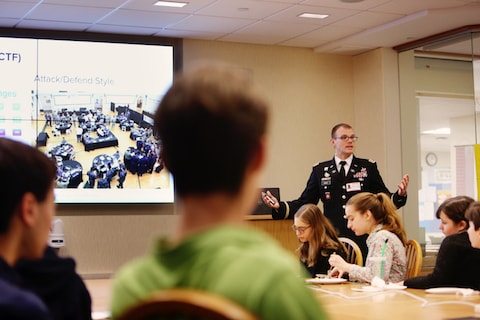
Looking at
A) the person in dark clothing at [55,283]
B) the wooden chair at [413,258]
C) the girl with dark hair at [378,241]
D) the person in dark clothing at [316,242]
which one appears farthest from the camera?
the person in dark clothing at [316,242]

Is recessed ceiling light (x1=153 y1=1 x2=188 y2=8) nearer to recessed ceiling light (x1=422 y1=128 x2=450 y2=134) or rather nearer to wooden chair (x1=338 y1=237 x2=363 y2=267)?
wooden chair (x1=338 y1=237 x2=363 y2=267)

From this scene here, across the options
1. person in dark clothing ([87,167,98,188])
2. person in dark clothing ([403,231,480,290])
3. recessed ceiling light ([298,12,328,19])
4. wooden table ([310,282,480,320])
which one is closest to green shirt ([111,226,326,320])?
wooden table ([310,282,480,320])

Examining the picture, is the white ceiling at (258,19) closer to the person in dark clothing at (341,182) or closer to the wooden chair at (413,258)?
the person in dark clothing at (341,182)

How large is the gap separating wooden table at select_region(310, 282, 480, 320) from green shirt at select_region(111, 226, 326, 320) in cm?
171

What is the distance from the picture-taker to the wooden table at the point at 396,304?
8.84ft

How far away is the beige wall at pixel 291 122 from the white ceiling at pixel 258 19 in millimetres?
313

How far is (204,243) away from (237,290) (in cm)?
7

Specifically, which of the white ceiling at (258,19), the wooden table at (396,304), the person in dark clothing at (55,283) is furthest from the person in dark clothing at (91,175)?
the person in dark clothing at (55,283)

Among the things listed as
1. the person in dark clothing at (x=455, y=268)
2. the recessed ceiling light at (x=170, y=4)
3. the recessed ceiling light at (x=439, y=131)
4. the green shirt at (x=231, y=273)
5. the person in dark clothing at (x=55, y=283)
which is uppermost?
the recessed ceiling light at (x=170, y=4)

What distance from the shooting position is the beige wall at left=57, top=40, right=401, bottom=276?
7.77 metres

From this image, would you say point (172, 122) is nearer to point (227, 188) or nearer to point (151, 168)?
point (227, 188)

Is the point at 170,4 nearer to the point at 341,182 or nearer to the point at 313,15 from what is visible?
the point at 313,15

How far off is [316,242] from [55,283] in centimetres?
325

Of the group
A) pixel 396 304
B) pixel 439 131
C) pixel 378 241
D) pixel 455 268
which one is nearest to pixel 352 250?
pixel 378 241
